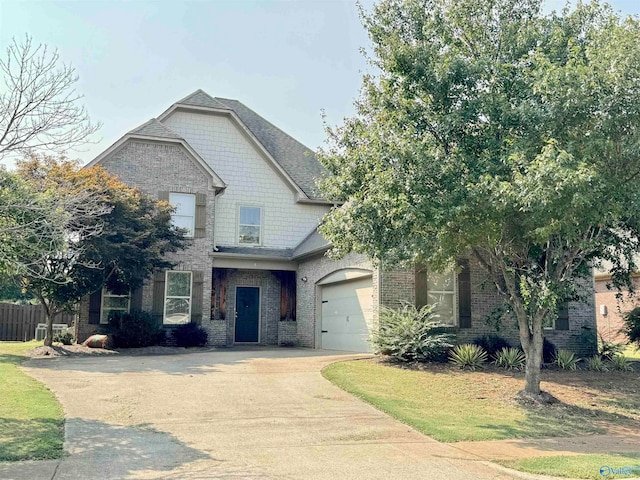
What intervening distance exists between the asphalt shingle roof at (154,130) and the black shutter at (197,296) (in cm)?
511

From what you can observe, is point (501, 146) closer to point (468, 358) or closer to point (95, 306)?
point (468, 358)

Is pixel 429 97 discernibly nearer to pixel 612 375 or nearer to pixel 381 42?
pixel 381 42

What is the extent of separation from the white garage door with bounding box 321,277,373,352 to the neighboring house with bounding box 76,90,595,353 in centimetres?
3

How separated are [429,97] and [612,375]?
31.4 ft

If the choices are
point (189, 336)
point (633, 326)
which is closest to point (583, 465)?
point (633, 326)

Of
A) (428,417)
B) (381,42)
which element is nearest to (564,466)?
(428,417)

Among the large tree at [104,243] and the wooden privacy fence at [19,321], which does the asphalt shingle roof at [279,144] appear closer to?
the large tree at [104,243]

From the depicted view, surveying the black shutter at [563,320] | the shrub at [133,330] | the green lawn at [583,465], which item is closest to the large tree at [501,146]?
the green lawn at [583,465]

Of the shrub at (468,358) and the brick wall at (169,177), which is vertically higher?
the brick wall at (169,177)

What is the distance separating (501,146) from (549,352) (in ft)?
31.8

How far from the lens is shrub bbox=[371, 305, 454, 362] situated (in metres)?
14.7

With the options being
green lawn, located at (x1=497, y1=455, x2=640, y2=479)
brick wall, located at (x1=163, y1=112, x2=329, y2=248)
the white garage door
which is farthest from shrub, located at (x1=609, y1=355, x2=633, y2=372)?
brick wall, located at (x1=163, y1=112, x2=329, y2=248)

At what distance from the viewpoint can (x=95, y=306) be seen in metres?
19.3

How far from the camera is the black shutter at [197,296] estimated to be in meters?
20.5
